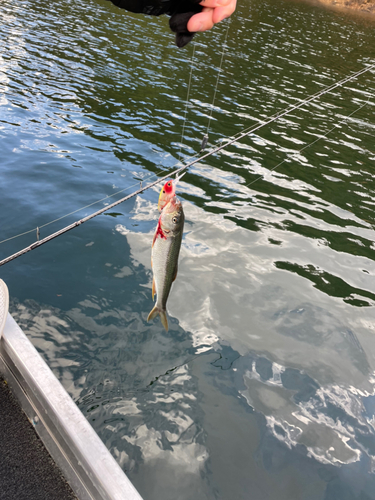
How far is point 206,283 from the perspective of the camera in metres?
6.79

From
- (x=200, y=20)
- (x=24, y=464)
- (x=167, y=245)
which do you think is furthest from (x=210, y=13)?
(x=24, y=464)

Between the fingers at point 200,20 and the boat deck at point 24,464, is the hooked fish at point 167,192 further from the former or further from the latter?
the boat deck at point 24,464

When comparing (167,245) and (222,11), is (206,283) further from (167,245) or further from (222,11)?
(222,11)

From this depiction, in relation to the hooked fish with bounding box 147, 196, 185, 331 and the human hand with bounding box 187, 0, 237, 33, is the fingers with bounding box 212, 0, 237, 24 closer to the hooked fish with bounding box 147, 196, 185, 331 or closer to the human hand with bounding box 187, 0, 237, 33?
the human hand with bounding box 187, 0, 237, 33

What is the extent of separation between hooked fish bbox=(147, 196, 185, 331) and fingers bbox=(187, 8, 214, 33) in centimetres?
117

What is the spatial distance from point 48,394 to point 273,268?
15.8 feet

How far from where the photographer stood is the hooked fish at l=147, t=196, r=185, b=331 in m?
3.14

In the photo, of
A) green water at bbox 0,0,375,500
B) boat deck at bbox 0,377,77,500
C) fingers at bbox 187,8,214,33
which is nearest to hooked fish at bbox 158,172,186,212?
fingers at bbox 187,8,214,33

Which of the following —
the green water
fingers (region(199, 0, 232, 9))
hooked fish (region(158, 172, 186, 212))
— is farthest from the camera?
the green water

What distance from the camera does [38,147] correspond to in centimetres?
978

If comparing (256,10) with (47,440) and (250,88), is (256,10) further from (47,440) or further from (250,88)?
(47,440)

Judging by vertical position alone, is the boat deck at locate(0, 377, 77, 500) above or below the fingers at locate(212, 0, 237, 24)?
below

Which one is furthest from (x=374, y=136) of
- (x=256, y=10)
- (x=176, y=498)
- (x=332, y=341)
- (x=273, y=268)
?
(x=256, y=10)

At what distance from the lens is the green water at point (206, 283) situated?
4.62 meters
